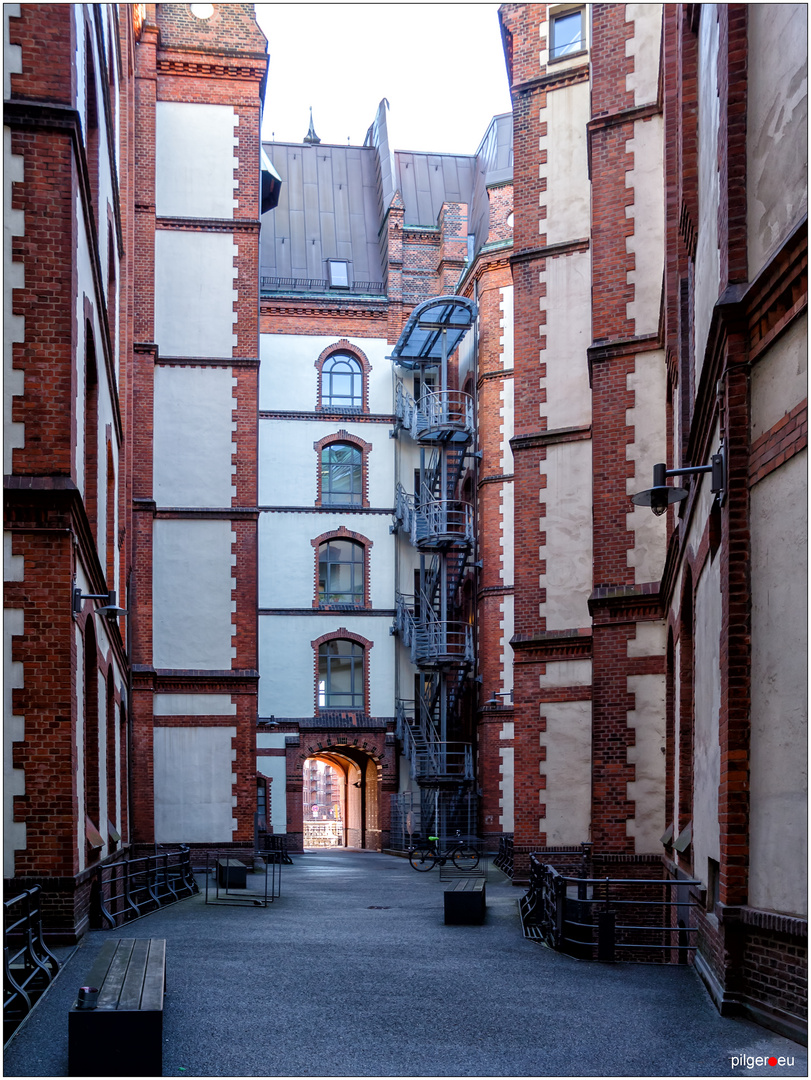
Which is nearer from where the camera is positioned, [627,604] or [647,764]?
[647,764]

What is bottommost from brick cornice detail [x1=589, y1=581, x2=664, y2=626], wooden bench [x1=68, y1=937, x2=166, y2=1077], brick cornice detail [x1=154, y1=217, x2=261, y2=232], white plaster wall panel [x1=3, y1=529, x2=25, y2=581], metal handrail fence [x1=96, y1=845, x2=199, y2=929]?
metal handrail fence [x1=96, y1=845, x2=199, y2=929]

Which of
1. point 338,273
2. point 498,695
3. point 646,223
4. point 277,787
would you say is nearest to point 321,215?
point 338,273

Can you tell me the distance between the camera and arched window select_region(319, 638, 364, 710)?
3819 cm

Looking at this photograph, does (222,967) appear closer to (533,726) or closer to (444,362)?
(533,726)

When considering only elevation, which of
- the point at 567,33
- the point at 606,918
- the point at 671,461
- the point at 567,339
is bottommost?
the point at 606,918

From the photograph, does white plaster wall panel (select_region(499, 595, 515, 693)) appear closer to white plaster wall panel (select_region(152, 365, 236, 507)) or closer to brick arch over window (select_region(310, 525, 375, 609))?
brick arch over window (select_region(310, 525, 375, 609))

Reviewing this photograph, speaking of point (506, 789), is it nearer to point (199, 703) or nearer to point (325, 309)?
point (199, 703)

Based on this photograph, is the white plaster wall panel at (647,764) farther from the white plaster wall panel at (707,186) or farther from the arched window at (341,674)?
the arched window at (341,674)

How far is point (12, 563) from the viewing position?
11625mm


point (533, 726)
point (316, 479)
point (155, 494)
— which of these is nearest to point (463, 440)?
point (316, 479)

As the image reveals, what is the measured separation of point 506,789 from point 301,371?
46.3 feet

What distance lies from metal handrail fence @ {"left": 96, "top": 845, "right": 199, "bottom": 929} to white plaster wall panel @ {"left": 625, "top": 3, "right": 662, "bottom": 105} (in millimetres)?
12396

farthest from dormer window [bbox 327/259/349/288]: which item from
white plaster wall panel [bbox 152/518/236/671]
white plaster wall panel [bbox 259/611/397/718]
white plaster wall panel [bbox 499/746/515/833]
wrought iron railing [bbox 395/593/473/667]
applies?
white plaster wall panel [bbox 152/518/236/671]

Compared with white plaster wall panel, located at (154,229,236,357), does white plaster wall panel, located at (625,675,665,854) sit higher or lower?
lower
